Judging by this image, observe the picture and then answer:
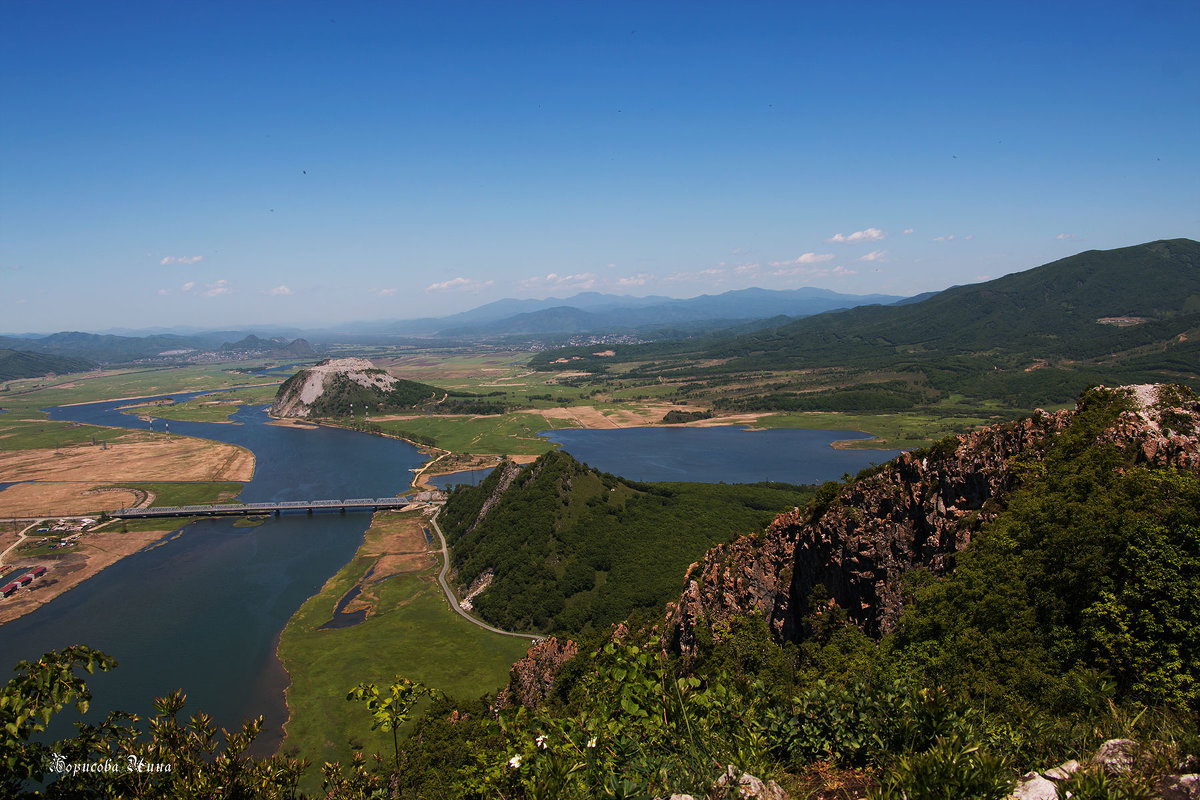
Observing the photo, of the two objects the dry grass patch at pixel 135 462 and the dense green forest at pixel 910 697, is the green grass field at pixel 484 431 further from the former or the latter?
the dense green forest at pixel 910 697

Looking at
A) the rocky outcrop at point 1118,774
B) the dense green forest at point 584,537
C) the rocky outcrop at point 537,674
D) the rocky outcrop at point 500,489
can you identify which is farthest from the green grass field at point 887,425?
the rocky outcrop at point 1118,774

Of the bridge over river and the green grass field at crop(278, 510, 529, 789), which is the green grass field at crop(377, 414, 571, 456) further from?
the green grass field at crop(278, 510, 529, 789)

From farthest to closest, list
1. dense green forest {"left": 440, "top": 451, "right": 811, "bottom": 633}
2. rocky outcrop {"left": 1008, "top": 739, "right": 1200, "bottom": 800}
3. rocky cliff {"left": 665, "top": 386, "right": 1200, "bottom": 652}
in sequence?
dense green forest {"left": 440, "top": 451, "right": 811, "bottom": 633} < rocky cliff {"left": 665, "top": 386, "right": 1200, "bottom": 652} < rocky outcrop {"left": 1008, "top": 739, "right": 1200, "bottom": 800}

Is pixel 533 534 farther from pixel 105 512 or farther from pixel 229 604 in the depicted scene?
pixel 105 512

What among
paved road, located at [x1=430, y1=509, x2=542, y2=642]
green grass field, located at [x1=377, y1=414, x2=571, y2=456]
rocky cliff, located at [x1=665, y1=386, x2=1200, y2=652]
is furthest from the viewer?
green grass field, located at [x1=377, y1=414, x2=571, y2=456]

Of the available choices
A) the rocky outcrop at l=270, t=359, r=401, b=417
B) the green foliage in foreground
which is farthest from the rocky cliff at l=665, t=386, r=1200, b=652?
the rocky outcrop at l=270, t=359, r=401, b=417

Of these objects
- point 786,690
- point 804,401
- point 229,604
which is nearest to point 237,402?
point 229,604
